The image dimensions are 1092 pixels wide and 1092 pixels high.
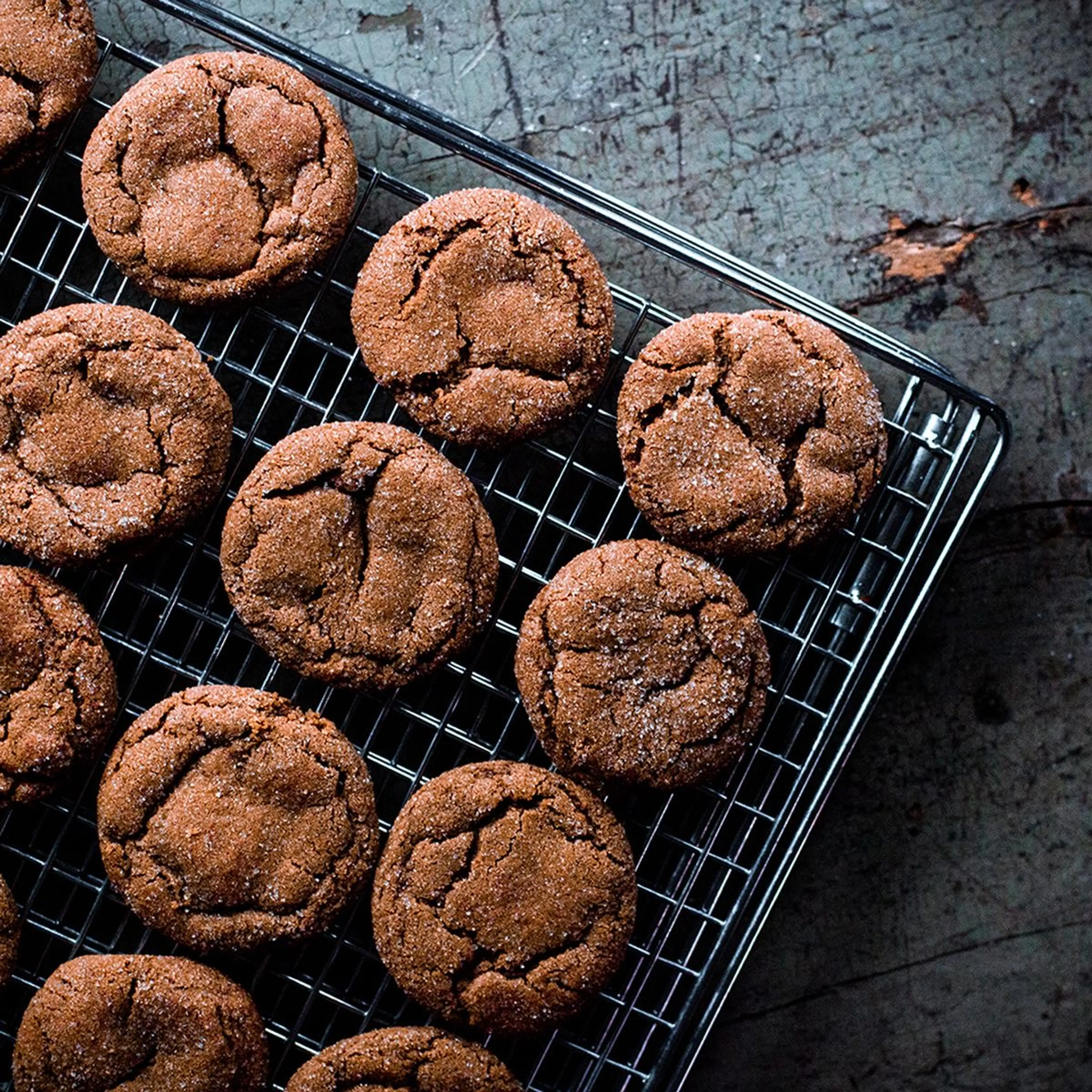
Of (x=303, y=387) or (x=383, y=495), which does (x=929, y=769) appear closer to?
(x=383, y=495)

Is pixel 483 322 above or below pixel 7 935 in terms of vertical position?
above

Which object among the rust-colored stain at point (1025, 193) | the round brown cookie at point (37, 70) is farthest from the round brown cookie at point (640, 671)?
the round brown cookie at point (37, 70)

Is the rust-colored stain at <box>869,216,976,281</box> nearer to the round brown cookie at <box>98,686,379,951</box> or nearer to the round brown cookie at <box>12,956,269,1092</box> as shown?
the round brown cookie at <box>98,686,379,951</box>

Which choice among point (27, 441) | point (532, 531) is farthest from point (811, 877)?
point (27, 441)

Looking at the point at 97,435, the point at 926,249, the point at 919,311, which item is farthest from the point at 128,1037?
the point at 926,249

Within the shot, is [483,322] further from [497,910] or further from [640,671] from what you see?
[497,910]

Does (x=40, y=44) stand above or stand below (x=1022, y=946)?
above

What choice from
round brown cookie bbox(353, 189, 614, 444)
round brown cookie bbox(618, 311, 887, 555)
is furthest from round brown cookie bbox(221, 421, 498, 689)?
round brown cookie bbox(618, 311, 887, 555)
